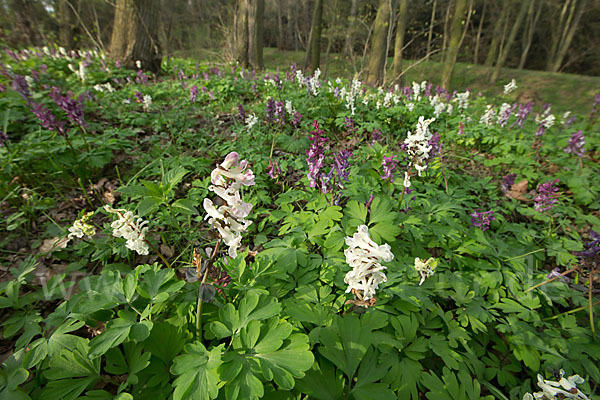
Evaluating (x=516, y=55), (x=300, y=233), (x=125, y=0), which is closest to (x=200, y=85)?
(x=125, y=0)

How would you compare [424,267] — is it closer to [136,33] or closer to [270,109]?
[270,109]

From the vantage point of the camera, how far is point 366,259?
1.25 meters

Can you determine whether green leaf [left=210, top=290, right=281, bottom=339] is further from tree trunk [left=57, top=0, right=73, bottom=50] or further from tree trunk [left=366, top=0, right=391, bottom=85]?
tree trunk [left=57, top=0, right=73, bottom=50]

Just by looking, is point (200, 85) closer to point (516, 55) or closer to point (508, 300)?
point (508, 300)

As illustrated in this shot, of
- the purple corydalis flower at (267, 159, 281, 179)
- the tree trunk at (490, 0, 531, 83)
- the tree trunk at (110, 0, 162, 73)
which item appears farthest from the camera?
the tree trunk at (490, 0, 531, 83)

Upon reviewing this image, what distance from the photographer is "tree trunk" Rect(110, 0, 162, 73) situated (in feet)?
22.2

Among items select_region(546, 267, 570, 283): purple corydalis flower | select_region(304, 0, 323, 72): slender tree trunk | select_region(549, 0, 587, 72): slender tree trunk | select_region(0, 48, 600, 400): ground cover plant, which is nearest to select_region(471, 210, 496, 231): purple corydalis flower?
select_region(0, 48, 600, 400): ground cover plant

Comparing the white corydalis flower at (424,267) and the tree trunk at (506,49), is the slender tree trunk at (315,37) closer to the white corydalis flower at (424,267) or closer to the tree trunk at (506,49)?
the white corydalis flower at (424,267)

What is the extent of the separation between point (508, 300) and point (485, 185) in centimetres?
166

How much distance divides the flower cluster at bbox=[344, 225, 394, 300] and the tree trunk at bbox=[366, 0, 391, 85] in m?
8.55

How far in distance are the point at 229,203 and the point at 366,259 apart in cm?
71

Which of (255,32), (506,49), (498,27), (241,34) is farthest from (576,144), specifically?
(498,27)

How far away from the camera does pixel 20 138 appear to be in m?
3.64

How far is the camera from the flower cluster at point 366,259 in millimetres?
1239
